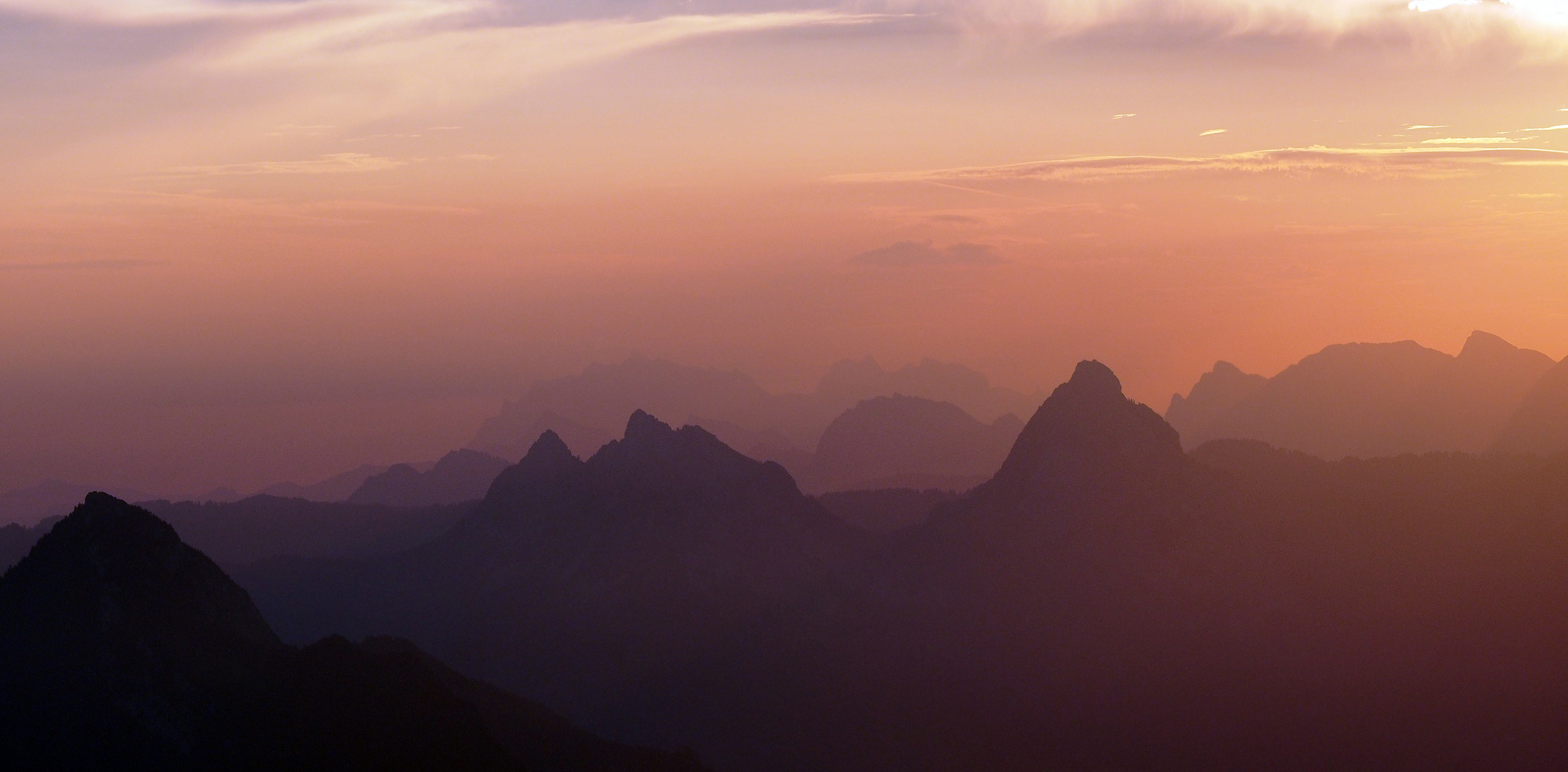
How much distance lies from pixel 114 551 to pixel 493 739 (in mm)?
47075

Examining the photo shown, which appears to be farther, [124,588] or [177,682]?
[124,588]

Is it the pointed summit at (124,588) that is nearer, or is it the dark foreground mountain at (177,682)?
the dark foreground mountain at (177,682)

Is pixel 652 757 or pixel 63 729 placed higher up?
pixel 63 729

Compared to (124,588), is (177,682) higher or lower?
lower

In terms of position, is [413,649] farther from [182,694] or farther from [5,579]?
[5,579]

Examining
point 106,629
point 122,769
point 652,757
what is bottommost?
point 652,757

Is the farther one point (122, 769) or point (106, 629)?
point (106, 629)

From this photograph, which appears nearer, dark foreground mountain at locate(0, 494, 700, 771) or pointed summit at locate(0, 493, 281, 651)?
dark foreground mountain at locate(0, 494, 700, 771)

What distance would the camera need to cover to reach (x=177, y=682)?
5846 inches

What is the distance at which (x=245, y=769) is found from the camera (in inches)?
5531

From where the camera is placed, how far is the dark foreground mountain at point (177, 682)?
466 ft

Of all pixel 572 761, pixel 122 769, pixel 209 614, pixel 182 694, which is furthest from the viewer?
pixel 572 761

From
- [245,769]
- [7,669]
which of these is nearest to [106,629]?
[7,669]

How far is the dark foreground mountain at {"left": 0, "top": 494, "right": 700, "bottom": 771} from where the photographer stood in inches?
5591
